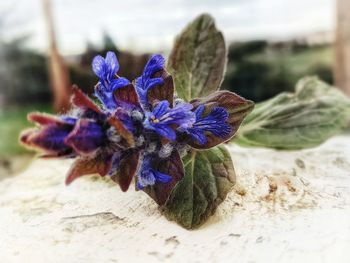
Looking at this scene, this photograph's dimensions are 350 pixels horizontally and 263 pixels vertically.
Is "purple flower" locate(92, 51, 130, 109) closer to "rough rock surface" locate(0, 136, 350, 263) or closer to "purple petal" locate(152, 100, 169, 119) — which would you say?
"purple petal" locate(152, 100, 169, 119)

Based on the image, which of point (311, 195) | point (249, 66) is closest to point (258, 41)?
point (249, 66)

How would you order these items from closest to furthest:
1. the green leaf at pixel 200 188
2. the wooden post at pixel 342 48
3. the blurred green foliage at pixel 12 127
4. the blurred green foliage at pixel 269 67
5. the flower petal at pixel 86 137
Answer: the flower petal at pixel 86 137, the green leaf at pixel 200 188, the blurred green foliage at pixel 12 127, the wooden post at pixel 342 48, the blurred green foliage at pixel 269 67

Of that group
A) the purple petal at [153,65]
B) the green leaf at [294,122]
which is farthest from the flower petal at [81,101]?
the green leaf at [294,122]

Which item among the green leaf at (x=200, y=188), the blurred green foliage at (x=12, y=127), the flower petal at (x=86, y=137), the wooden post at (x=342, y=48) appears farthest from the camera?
the wooden post at (x=342, y=48)

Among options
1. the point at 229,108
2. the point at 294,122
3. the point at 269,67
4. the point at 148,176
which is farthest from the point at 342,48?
the point at 148,176

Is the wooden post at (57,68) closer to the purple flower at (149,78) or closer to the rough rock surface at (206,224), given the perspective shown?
the rough rock surface at (206,224)

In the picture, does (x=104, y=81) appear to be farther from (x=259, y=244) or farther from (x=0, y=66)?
(x=0, y=66)
